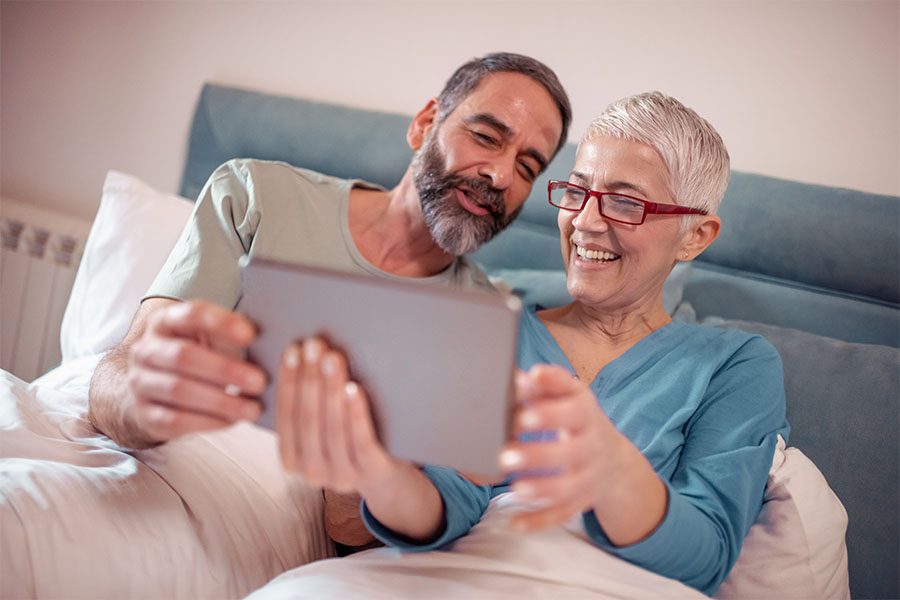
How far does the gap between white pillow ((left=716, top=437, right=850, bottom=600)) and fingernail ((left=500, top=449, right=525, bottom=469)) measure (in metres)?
0.59

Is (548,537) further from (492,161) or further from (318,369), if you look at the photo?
(492,161)

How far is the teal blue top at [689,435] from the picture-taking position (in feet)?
3.32

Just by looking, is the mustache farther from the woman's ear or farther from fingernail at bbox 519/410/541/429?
fingernail at bbox 519/410/541/429

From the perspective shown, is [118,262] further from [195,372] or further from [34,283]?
[195,372]

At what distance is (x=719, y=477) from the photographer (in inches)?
43.5

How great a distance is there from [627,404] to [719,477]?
0.21m

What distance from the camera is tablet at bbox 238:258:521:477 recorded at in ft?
2.55

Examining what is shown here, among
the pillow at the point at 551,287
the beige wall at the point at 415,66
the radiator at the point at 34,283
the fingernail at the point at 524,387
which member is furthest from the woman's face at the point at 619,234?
the radiator at the point at 34,283

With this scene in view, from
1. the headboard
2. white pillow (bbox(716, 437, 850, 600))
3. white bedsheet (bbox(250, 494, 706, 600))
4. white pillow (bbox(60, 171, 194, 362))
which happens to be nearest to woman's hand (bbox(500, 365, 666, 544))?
white bedsheet (bbox(250, 494, 706, 600))

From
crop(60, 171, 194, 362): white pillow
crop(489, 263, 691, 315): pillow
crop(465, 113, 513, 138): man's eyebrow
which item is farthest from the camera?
crop(60, 171, 194, 362): white pillow

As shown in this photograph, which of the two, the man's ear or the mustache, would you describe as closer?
the mustache

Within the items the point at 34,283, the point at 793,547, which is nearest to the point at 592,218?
the point at 793,547

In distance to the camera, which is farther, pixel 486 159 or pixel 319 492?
pixel 486 159

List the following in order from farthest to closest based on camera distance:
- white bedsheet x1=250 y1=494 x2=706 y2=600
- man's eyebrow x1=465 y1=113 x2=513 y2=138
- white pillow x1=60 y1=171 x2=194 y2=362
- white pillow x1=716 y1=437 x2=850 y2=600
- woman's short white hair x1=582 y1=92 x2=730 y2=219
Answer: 1. white pillow x1=60 y1=171 x2=194 y2=362
2. man's eyebrow x1=465 y1=113 x2=513 y2=138
3. woman's short white hair x1=582 y1=92 x2=730 y2=219
4. white pillow x1=716 y1=437 x2=850 y2=600
5. white bedsheet x1=250 y1=494 x2=706 y2=600
